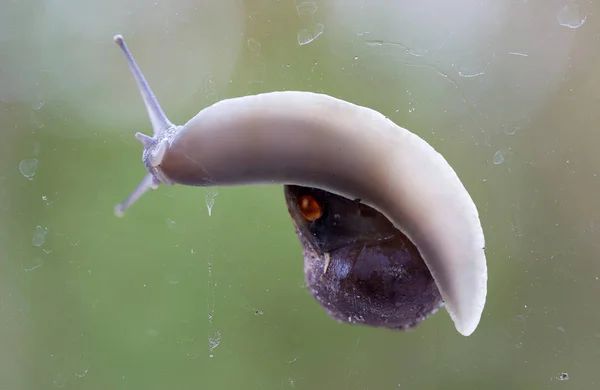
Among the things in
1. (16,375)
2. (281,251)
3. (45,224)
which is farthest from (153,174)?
(16,375)

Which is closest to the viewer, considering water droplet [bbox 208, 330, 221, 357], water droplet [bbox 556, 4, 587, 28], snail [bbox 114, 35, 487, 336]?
snail [bbox 114, 35, 487, 336]

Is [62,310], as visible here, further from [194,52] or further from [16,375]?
[194,52]

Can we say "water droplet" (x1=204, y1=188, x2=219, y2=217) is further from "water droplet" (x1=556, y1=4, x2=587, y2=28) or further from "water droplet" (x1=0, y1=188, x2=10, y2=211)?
"water droplet" (x1=556, y1=4, x2=587, y2=28)

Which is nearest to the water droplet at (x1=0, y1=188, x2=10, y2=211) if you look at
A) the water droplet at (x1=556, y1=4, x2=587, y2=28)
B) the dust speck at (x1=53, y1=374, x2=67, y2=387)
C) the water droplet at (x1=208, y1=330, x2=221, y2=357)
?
the dust speck at (x1=53, y1=374, x2=67, y2=387)

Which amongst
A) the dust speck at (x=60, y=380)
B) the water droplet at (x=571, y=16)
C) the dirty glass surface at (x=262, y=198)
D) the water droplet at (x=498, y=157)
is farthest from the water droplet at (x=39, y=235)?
the water droplet at (x=571, y=16)

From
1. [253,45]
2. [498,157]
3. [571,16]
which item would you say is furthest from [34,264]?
[571,16]
